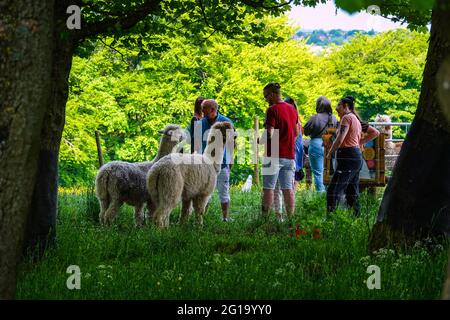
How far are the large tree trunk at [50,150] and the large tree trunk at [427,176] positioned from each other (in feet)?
11.7

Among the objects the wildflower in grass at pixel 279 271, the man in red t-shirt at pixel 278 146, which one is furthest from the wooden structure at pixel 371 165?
the wildflower in grass at pixel 279 271

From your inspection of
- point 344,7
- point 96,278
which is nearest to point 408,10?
point 96,278

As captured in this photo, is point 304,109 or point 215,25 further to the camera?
point 304,109

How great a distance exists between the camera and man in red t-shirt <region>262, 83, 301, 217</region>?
1127 centimetres

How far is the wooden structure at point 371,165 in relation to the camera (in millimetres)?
12867

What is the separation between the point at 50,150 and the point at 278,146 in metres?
Answer: 3.97

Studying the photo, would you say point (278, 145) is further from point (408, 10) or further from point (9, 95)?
point (9, 95)

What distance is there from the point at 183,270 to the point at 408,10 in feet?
18.3

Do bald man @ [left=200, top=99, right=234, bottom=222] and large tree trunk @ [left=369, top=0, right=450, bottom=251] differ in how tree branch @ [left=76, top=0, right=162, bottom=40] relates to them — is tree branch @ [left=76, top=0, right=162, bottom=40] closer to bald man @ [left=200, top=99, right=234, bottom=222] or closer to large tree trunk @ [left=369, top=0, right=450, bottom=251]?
large tree trunk @ [left=369, top=0, right=450, bottom=251]

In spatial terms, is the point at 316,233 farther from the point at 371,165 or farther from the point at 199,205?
the point at 371,165

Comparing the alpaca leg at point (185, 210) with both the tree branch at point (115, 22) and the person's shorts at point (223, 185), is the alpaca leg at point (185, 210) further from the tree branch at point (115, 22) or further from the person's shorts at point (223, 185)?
the tree branch at point (115, 22)

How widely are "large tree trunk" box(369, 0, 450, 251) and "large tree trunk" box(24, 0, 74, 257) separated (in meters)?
3.57

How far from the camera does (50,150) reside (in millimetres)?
8336

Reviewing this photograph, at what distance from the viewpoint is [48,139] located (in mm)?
8305
